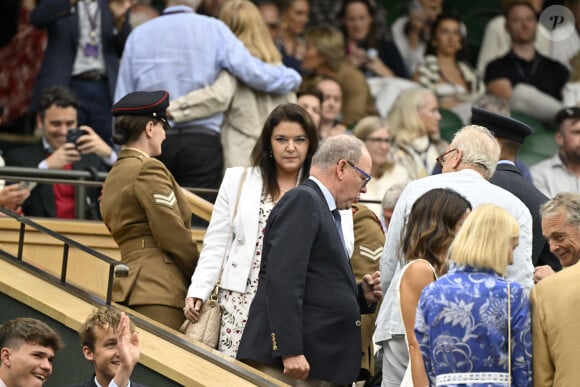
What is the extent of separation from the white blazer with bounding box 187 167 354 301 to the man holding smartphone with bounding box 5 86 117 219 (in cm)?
241

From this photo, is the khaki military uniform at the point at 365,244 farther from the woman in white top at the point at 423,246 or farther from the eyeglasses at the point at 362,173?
the woman in white top at the point at 423,246

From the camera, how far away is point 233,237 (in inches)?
381

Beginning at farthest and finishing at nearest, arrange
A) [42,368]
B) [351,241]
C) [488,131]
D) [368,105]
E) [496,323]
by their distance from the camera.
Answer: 1. [368,105]
2. [351,241]
3. [488,131]
4. [42,368]
5. [496,323]

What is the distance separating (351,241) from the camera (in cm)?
969

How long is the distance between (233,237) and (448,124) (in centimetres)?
716

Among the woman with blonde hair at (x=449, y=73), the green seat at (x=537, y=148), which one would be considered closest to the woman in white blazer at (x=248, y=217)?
the green seat at (x=537, y=148)

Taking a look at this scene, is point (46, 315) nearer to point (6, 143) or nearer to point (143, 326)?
point (143, 326)

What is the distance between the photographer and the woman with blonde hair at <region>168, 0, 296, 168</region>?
12.7m

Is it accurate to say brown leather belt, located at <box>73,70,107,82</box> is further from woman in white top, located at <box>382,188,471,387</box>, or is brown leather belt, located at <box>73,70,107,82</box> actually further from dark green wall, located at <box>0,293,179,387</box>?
woman in white top, located at <box>382,188,471,387</box>

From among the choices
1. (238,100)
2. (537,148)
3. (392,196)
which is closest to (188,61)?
(238,100)

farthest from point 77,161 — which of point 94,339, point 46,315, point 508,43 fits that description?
point 508,43

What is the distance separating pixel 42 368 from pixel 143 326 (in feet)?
4.11

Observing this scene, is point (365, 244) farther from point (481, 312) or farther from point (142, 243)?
point (481, 312)

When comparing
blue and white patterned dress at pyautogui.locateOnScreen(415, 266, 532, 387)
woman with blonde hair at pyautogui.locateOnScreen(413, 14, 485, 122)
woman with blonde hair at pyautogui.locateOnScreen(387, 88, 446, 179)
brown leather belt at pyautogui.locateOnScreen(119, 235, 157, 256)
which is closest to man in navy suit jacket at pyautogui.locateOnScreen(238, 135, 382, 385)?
brown leather belt at pyautogui.locateOnScreen(119, 235, 157, 256)
